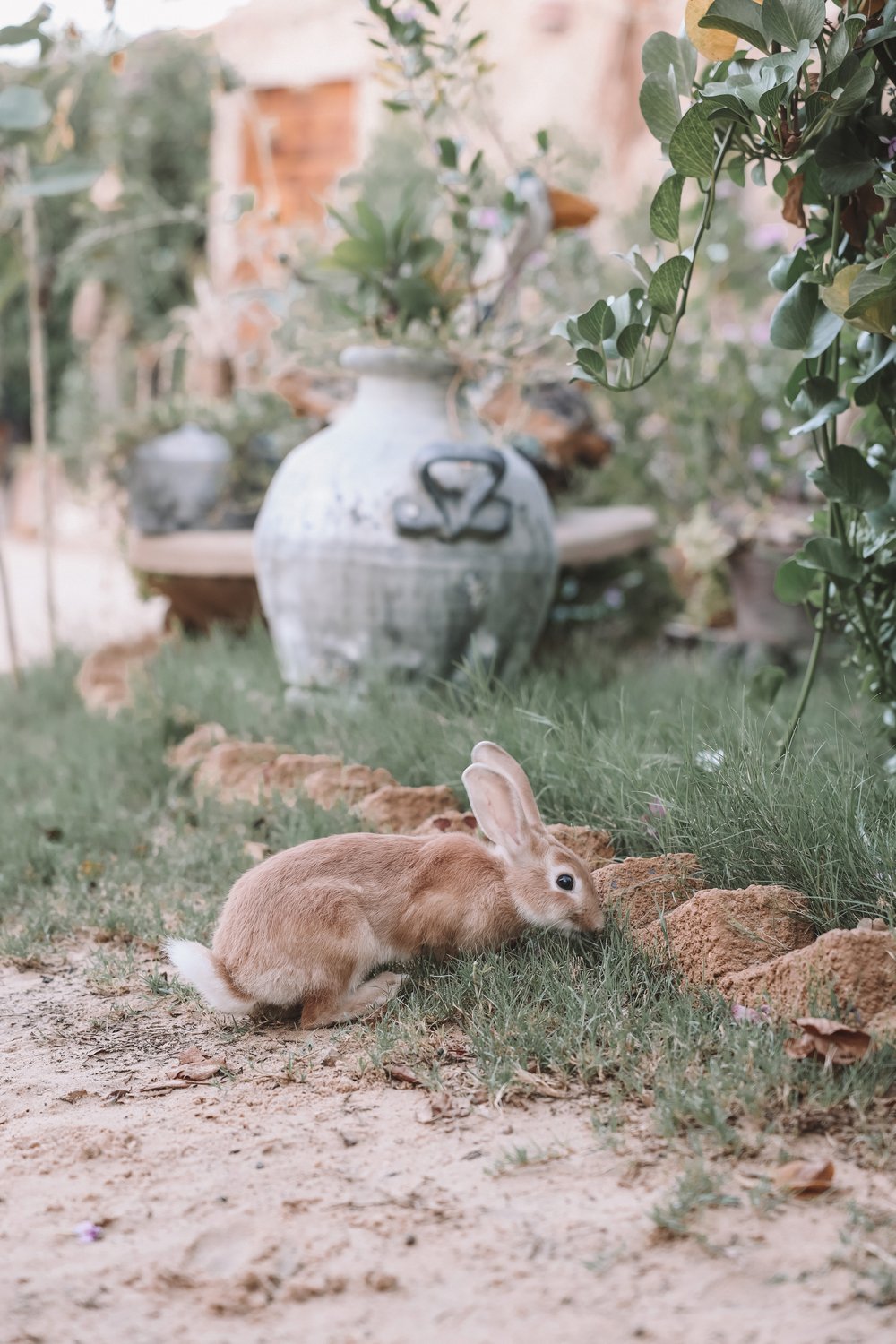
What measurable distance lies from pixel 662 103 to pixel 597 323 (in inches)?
17.3

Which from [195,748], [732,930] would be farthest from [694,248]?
[195,748]

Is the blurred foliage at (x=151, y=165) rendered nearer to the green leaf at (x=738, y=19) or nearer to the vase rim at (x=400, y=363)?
the vase rim at (x=400, y=363)

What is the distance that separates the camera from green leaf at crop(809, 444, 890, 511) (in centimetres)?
256

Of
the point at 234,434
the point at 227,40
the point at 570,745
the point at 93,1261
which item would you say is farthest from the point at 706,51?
the point at 227,40

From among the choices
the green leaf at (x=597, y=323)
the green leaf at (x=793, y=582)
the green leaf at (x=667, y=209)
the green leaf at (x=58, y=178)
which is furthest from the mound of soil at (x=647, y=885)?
the green leaf at (x=58, y=178)

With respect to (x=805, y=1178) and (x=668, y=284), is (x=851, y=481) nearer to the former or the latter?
(x=668, y=284)

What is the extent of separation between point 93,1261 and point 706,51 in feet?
7.39

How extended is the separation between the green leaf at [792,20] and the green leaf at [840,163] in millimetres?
250

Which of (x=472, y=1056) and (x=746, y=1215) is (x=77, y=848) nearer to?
(x=472, y=1056)

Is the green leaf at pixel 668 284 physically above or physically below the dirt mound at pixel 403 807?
above

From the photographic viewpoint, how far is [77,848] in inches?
131

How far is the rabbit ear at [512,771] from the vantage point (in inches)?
95.0

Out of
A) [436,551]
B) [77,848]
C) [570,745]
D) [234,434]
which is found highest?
[234,434]

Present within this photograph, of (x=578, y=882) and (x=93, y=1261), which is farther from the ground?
(x=578, y=882)
